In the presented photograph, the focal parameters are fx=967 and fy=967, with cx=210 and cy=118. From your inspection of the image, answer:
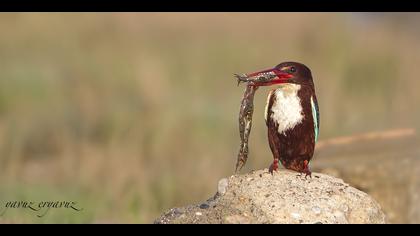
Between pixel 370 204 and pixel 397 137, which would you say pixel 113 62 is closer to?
pixel 397 137

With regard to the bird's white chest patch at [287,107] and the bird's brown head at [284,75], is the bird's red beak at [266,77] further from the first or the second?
the bird's white chest patch at [287,107]

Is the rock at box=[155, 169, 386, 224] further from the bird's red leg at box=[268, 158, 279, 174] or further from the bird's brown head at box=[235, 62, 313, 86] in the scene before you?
the bird's brown head at box=[235, 62, 313, 86]

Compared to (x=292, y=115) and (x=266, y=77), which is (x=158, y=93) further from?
(x=266, y=77)

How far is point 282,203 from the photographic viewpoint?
5.73 meters

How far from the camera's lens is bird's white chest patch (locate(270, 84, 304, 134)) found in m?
→ 6.27

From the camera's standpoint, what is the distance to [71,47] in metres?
17.0

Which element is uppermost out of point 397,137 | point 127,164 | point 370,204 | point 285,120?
point 285,120

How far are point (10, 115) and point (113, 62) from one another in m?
2.46

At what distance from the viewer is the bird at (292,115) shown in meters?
6.17

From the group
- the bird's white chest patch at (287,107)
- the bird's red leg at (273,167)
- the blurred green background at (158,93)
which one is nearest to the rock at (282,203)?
the bird's red leg at (273,167)

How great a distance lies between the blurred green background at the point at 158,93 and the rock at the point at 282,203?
4256 mm

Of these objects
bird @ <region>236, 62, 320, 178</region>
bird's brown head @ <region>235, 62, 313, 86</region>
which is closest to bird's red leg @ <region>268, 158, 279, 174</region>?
bird @ <region>236, 62, 320, 178</region>

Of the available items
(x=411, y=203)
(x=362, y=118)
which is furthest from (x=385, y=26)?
(x=411, y=203)

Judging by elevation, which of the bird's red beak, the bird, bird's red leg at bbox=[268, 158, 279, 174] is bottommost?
bird's red leg at bbox=[268, 158, 279, 174]
